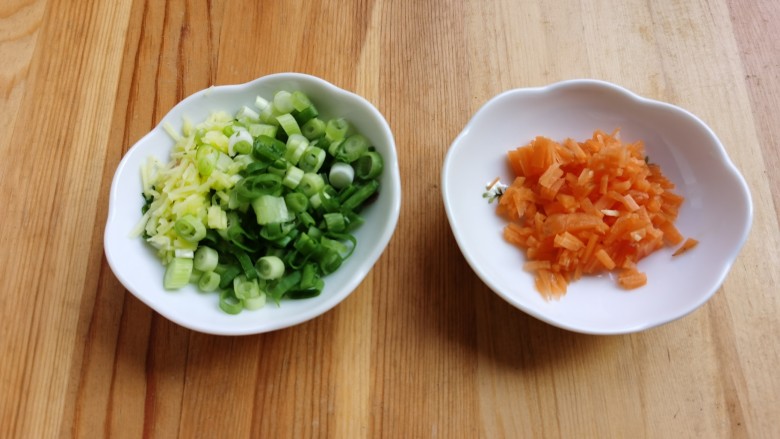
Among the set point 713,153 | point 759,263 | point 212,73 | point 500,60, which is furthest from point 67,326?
point 759,263

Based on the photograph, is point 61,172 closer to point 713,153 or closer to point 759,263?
point 713,153

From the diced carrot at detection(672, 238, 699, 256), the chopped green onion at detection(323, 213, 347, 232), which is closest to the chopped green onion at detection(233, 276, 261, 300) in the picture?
the chopped green onion at detection(323, 213, 347, 232)

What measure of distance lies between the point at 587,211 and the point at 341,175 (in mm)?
649

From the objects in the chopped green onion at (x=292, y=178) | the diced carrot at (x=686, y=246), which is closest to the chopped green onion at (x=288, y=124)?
the chopped green onion at (x=292, y=178)

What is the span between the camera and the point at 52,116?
1758 mm

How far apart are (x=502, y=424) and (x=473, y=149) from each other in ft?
2.40

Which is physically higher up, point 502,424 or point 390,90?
point 390,90

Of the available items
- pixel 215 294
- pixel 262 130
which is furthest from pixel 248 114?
pixel 215 294

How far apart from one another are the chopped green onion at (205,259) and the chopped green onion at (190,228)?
0.04 metres

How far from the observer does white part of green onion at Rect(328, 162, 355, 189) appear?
1.46 meters

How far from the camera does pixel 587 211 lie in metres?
1.47

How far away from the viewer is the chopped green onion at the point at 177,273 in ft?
4.50

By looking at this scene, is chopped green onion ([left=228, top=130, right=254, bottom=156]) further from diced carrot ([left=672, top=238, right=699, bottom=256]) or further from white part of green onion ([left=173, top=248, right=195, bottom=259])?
diced carrot ([left=672, top=238, right=699, bottom=256])

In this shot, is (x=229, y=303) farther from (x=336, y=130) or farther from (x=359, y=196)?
(x=336, y=130)
